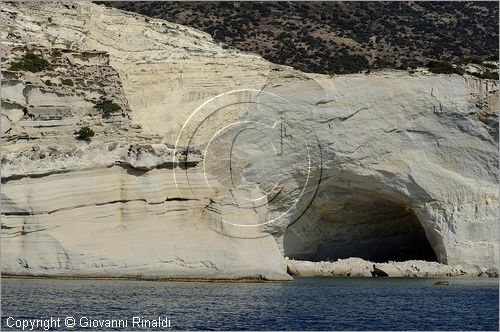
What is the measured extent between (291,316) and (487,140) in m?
15.6

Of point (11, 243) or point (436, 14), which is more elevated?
point (436, 14)

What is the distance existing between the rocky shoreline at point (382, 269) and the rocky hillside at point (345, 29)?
2109cm

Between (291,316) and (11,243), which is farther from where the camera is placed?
(11,243)

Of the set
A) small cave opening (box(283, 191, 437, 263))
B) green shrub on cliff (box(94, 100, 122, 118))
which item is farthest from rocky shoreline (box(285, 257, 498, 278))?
green shrub on cliff (box(94, 100, 122, 118))

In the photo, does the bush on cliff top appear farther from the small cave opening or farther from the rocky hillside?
the rocky hillside

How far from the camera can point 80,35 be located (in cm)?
3812

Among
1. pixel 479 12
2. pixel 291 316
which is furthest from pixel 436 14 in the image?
pixel 291 316

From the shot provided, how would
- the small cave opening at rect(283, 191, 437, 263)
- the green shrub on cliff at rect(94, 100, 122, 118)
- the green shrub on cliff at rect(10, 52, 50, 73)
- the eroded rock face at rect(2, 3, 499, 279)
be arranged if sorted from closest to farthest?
the eroded rock face at rect(2, 3, 499, 279) → the green shrub on cliff at rect(10, 52, 50, 73) → the green shrub on cliff at rect(94, 100, 122, 118) → the small cave opening at rect(283, 191, 437, 263)

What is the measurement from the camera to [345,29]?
6544 centimetres

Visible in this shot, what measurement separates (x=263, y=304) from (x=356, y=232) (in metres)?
14.1

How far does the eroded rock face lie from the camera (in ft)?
103

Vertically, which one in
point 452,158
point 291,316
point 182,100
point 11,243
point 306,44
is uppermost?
point 306,44

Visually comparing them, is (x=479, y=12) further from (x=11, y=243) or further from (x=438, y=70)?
(x=11, y=243)

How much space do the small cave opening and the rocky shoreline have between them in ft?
6.46
